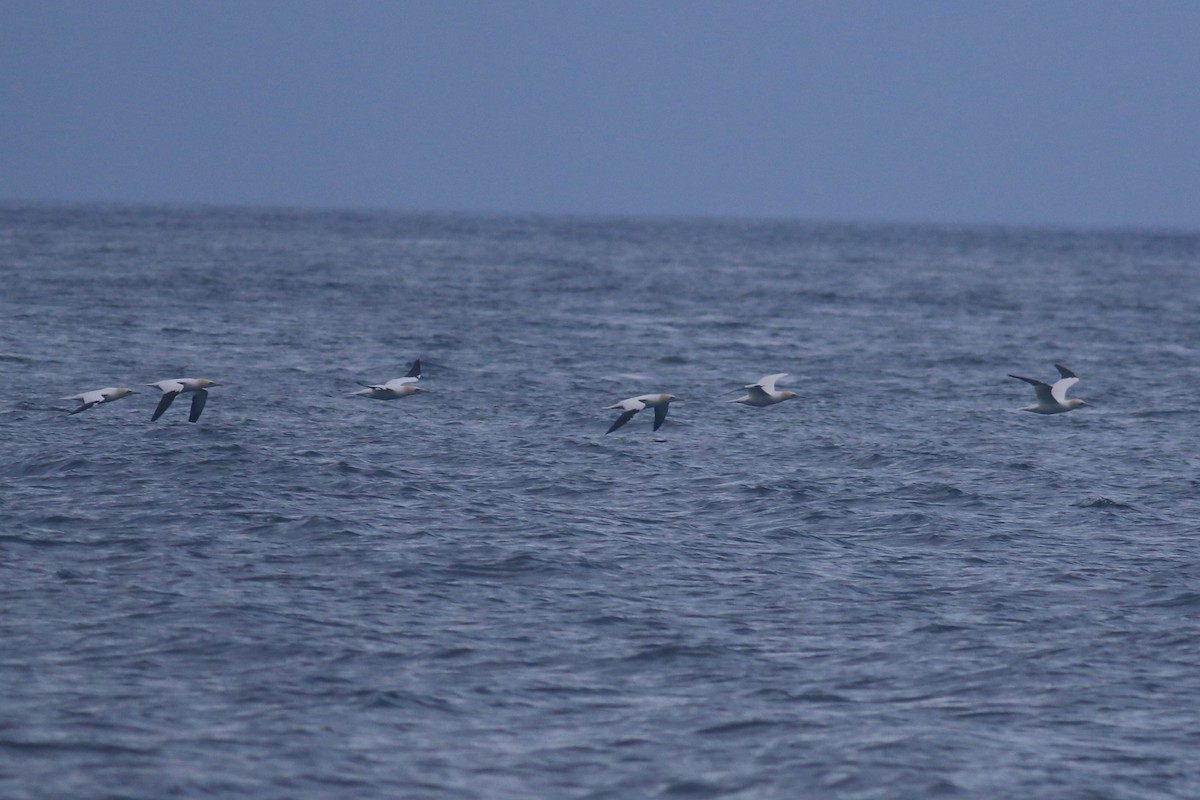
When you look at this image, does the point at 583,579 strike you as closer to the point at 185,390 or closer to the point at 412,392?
the point at 412,392

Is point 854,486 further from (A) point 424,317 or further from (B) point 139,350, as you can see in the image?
(A) point 424,317

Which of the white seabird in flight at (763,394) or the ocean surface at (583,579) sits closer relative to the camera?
the ocean surface at (583,579)

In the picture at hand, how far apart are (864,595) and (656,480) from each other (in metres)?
8.46

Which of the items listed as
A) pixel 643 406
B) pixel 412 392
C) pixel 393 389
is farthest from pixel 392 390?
pixel 643 406

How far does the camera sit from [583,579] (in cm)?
2298

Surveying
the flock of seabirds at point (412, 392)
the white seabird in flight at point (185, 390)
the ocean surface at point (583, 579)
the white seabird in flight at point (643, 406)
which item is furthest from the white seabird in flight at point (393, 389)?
the white seabird in flight at point (643, 406)

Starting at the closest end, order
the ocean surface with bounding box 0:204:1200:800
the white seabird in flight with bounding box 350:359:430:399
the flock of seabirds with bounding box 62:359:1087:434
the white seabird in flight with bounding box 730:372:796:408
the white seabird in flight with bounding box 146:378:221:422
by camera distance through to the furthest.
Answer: the ocean surface with bounding box 0:204:1200:800 < the white seabird in flight with bounding box 146:378:221:422 < the flock of seabirds with bounding box 62:359:1087:434 < the white seabird in flight with bounding box 350:359:430:399 < the white seabird in flight with bounding box 730:372:796:408

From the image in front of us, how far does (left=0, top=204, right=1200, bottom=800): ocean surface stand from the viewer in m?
16.5

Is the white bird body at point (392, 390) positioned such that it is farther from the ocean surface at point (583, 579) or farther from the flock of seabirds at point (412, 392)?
the ocean surface at point (583, 579)

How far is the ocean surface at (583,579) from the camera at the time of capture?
16.5 metres

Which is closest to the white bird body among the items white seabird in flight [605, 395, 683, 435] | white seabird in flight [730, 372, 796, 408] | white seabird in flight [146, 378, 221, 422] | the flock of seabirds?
the flock of seabirds

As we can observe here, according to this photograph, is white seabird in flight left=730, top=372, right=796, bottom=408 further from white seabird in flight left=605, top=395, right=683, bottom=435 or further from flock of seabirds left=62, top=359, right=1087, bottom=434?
white seabird in flight left=605, top=395, right=683, bottom=435

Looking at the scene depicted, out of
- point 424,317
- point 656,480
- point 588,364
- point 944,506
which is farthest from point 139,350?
point 944,506

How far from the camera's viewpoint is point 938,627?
2105cm
